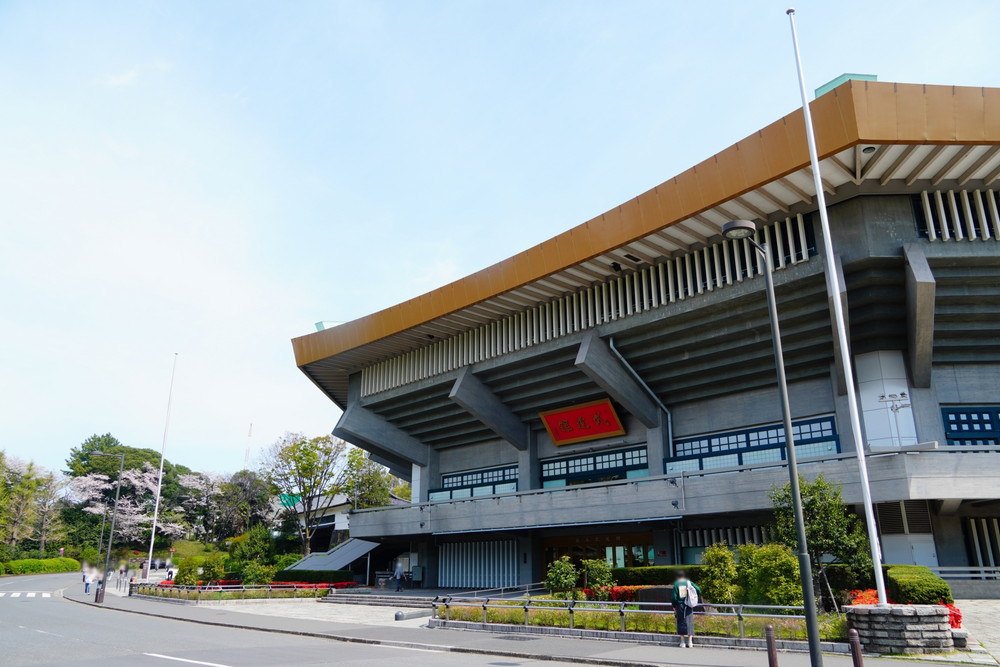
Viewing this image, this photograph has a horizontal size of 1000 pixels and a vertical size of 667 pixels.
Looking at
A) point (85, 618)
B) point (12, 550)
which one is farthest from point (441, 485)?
point (12, 550)

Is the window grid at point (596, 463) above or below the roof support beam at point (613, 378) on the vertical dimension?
below

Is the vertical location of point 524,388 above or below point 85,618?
above

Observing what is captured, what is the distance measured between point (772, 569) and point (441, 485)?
2673cm

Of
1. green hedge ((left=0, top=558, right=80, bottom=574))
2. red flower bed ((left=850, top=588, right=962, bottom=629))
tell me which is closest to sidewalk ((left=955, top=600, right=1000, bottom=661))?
red flower bed ((left=850, top=588, right=962, bottom=629))

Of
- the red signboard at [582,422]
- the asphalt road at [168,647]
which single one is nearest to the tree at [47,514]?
the asphalt road at [168,647]

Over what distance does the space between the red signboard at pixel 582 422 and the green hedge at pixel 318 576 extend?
16096mm

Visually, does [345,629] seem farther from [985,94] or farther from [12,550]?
[12,550]

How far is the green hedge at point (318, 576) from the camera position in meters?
39.3

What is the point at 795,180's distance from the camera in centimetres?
2091

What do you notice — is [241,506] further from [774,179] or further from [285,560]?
[774,179]

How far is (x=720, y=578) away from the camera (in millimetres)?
17656

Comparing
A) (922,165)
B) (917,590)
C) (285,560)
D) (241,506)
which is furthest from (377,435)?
(241,506)

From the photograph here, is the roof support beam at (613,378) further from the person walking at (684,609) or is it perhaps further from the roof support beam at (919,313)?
the person walking at (684,609)

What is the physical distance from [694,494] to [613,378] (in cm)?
610
